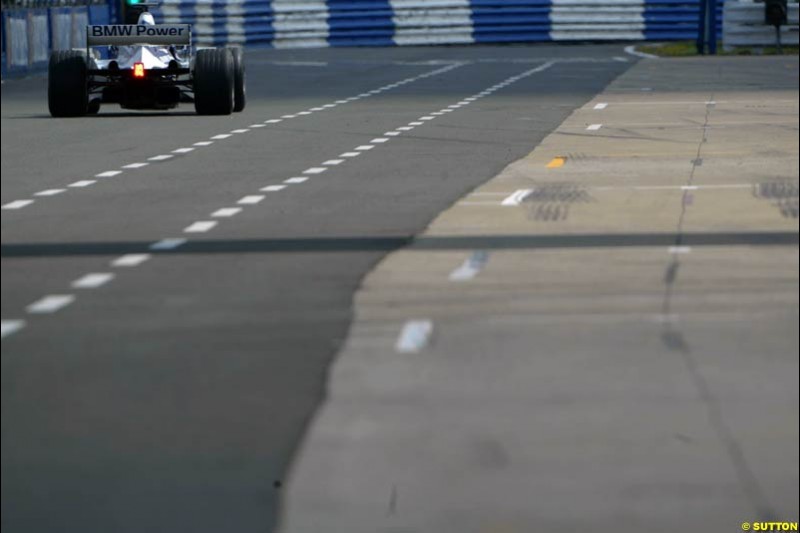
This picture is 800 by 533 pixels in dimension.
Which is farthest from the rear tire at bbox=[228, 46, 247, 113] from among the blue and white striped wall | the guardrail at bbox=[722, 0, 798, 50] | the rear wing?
the blue and white striped wall

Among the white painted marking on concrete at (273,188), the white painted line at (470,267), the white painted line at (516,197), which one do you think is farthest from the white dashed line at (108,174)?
the white painted line at (470,267)

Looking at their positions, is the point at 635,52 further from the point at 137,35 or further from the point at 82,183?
the point at 82,183

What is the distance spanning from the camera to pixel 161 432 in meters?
9.71

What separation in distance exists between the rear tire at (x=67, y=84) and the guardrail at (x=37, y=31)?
49.8 feet

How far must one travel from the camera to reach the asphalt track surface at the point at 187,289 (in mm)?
8930

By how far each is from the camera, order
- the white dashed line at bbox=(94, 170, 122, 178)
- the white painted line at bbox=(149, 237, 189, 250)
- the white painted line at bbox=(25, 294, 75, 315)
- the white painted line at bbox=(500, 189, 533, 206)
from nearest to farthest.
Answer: the white painted line at bbox=(25, 294, 75, 315), the white painted line at bbox=(149, 237, 189, 250), the white painted line at bbox=(500, 189, 533, 206), the white dashed line at bbox=(94, 170, 122, 178)

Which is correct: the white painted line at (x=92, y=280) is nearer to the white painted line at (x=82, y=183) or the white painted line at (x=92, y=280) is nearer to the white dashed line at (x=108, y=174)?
the white painted line at (x=82, y=183)

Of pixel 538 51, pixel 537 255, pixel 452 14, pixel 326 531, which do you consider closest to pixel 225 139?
pixel 537 255

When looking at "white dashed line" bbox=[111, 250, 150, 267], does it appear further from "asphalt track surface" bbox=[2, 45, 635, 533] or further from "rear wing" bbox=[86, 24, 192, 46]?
"rear wing" bbox=[86, 24, 192, 46]

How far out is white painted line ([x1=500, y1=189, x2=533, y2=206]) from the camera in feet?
64.5

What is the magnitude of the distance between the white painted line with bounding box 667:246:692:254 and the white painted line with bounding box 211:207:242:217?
413 cm

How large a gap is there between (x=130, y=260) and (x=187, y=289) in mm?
1606

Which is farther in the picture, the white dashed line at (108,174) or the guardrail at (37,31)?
the guardrail at (37,31)

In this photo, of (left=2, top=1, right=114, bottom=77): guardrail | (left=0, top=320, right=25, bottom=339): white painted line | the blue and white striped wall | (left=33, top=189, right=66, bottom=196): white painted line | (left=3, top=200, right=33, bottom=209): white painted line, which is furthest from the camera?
the blue and white striped wall
